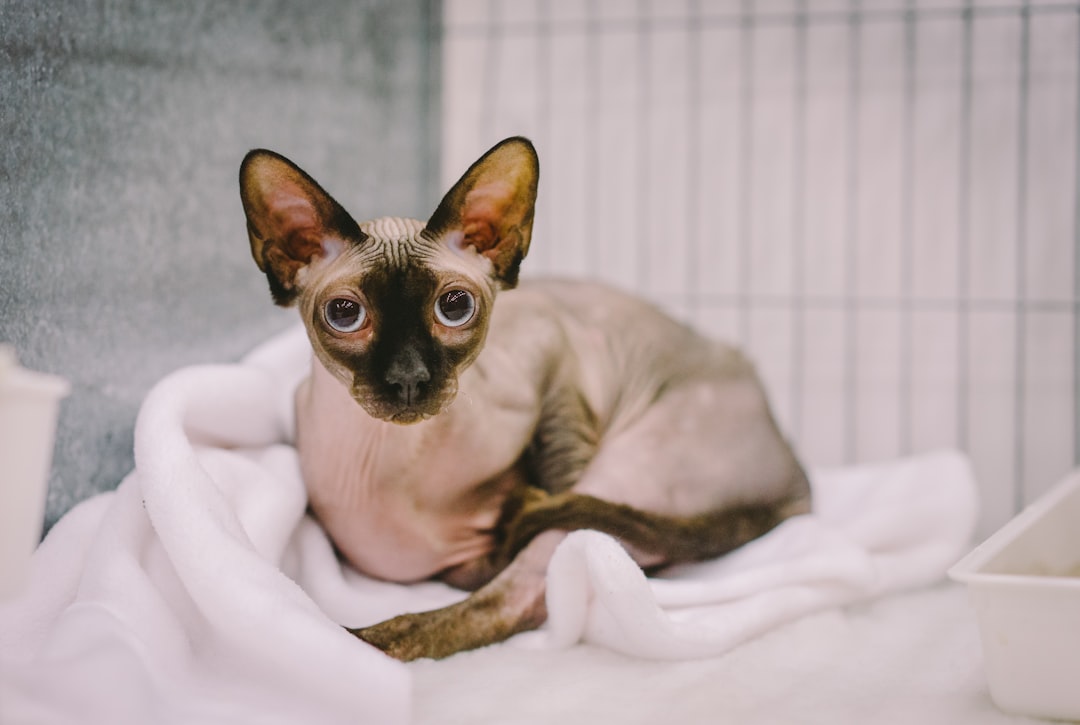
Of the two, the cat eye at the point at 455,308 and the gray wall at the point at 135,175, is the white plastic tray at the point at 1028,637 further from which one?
the gray wall at the point at 135,175

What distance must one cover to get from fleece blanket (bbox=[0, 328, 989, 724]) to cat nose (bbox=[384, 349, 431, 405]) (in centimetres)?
20

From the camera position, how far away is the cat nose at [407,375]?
34.8 inches

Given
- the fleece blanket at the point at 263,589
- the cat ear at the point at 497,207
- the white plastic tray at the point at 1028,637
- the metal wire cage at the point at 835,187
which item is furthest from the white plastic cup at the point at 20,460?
the metal wire cage at the point at 835,187

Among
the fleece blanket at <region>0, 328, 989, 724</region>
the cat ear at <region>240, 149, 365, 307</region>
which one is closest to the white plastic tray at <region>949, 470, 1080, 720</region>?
the fleece blanket at <region>0, 328, 989, 724</region>

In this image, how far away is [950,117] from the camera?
1958mm

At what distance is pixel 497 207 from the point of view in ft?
3.24

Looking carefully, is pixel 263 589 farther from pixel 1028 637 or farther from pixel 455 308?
pixel 1028 637

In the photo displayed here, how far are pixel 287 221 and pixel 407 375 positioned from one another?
0.72 feet

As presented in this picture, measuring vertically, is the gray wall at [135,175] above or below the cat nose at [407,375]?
above

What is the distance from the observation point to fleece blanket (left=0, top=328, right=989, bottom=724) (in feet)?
2.52

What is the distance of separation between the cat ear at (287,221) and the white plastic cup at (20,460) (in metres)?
0.35

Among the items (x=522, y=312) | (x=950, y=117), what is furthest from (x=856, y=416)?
(x=522, y=312)

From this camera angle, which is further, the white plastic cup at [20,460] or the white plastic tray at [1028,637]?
the white plastic tray at [1028,637]

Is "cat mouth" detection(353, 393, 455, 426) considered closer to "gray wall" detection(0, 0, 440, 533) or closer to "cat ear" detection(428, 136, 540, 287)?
"cat ear" detection(428, 136, 540, 287)
